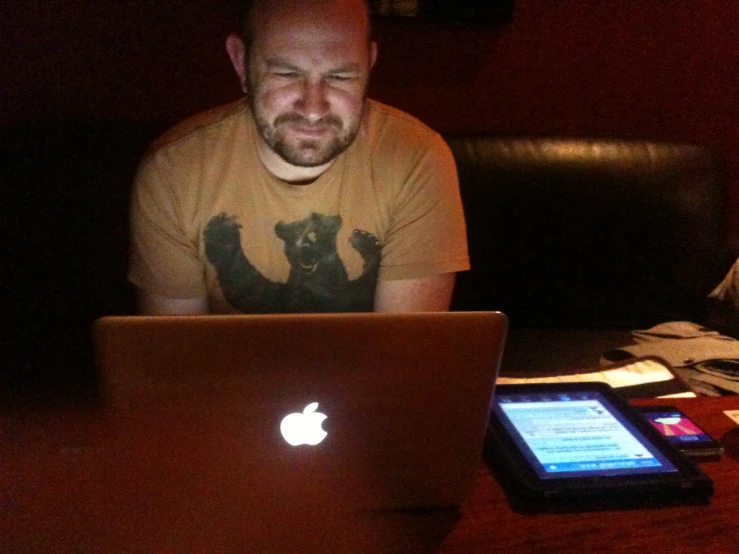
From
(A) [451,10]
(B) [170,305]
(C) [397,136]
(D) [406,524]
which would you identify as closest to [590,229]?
(A) [451,10]

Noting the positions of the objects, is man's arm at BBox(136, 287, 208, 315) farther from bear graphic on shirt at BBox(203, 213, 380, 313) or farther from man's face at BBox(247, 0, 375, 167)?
man's face at BBox(247, 0, 375, 167)

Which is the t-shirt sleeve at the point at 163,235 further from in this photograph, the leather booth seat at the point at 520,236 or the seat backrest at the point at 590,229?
the seat backrest at the point at 590,229

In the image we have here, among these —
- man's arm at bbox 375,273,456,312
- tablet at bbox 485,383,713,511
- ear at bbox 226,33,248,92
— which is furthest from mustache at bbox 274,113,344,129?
tablet at bbox 485,383,713,511

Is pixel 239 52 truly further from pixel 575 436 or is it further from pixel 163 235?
pixel 575 436

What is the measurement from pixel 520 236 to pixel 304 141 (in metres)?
0.89

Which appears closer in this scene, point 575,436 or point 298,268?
point 575,436

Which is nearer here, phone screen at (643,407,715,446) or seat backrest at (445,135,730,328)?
phone screen at (643,407,715,446)

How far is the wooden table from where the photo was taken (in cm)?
67

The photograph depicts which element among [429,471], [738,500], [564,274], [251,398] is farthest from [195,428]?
[564,274]

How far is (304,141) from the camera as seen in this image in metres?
1.19

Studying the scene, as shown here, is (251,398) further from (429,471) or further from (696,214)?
(696,214)

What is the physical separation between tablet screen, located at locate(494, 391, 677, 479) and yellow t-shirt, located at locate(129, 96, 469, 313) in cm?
40

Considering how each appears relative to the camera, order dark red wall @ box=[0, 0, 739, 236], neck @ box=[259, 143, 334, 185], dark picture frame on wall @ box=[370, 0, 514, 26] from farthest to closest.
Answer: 1. dark picture frame on wall @ box=[370, 0, 514, 26]
2. dark red wall @ box=[0, 0, 739, 236]
3. neck @ box=[259, 143, 334, 185]

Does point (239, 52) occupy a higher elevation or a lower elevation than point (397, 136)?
higher
